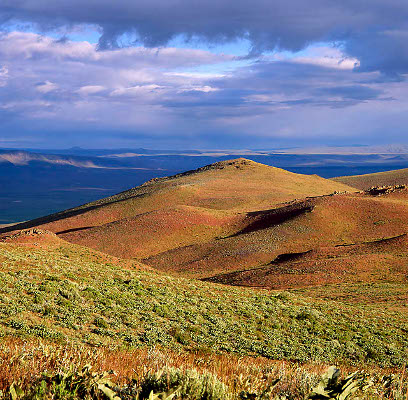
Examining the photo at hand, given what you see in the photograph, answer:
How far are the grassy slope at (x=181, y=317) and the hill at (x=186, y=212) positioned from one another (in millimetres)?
31453

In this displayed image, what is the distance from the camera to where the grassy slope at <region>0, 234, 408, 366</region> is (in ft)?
43.3

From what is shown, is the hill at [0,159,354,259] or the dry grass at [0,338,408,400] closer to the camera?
the dry grass at [0,338,408,400]

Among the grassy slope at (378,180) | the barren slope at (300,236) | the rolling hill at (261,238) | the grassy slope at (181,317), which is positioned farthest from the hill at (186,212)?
the grassy slope at (378,180)

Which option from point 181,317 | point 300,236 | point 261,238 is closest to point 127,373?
point 181,317

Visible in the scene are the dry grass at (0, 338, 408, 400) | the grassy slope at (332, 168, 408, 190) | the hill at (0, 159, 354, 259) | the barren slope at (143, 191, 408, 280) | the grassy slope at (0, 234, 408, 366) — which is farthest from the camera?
the grassy slope at (332, 168, 408, 190)

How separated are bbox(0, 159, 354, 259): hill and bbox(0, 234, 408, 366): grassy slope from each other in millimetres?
31453

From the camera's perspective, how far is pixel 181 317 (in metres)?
16.3

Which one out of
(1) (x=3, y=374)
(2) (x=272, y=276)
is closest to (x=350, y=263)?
(2) (x=272, y=276)

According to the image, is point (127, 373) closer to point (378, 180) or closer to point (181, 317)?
point (181, 317)

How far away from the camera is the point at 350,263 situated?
3581cm

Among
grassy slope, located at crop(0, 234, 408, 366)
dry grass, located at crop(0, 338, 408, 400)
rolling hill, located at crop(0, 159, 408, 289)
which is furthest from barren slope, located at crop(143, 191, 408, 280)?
dry grass, located at crop(0, 338, 408, 400)

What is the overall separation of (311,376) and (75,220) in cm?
7267

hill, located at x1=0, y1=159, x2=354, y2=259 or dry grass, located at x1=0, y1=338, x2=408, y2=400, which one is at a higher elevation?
dry grass, located at x1=0, y1=338, x2=408, y2=400

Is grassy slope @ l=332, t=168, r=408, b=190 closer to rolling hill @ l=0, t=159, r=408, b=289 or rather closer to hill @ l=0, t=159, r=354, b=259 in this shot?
hill @ l=0, t=159, r=354, b=259
